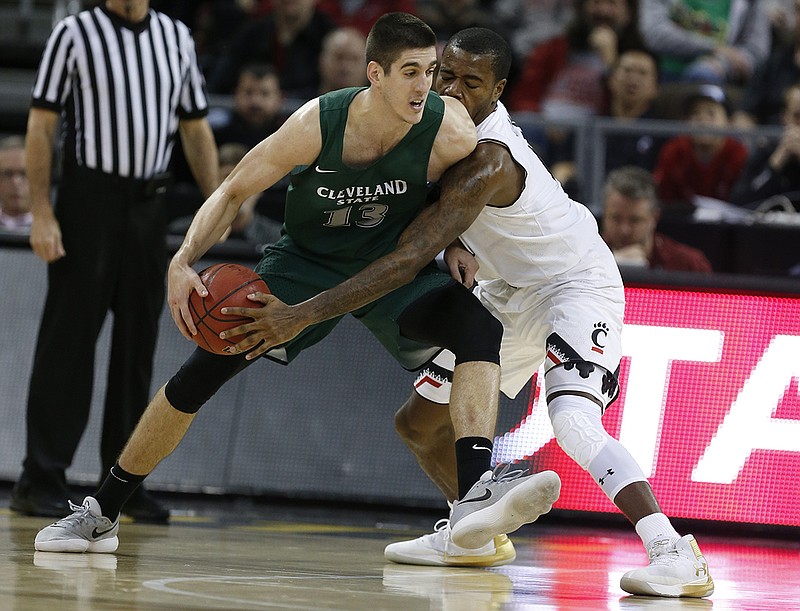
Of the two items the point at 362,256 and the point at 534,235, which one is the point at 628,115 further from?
the point at 362,256

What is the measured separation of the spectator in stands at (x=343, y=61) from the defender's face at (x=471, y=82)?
422 centimetres

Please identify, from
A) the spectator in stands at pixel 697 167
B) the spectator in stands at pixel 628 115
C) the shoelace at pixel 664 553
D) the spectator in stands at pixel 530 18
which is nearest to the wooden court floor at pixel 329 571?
the shoelace at pixel 664 553

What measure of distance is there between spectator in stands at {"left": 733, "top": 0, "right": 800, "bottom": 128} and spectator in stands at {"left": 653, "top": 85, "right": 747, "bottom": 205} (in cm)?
133

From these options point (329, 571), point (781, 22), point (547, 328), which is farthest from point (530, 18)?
point (329, 571)

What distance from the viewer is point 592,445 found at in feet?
12.6

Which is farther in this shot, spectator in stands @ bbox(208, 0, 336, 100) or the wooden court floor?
spectator in stands @ bbox(208, 0, 336, 100)

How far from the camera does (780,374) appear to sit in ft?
18.2

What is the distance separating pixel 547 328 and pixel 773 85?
220 inches

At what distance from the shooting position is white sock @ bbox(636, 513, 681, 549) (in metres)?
3.70

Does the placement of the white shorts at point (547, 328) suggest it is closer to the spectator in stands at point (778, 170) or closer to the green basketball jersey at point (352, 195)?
the green basketball jersey at point (352, 195)

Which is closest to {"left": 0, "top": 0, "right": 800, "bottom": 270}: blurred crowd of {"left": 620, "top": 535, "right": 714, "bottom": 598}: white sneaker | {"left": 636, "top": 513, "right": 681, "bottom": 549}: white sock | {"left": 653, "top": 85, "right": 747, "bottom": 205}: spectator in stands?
{"left": 653, "top": 85, "right": 747, "bottom": 205}: spectator in stands

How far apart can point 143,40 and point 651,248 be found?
104 inches

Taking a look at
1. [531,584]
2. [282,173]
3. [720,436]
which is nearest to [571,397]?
[531,584]

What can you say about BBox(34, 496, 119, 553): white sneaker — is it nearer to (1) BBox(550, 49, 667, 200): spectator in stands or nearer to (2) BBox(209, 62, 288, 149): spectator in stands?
(1) BBox(550, 49, 667, 200): spectator in stands
